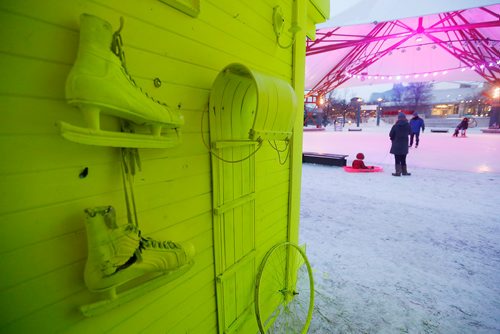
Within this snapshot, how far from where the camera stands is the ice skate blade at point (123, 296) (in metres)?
0.86

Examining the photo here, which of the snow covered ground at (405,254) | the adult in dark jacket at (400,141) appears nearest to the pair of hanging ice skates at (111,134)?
the snow covered ground at (405,254)

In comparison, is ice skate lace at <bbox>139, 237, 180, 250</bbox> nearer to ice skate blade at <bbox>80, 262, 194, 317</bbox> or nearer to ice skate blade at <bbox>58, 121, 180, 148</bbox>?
ice skate blade at <bbox>80, 262, 194, 317</bbox>

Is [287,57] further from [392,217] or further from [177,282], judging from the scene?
[392,217]

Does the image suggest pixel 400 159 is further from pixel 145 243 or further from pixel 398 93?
pixel 398 93

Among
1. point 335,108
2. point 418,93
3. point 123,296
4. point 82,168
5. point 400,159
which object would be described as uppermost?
point 418,93

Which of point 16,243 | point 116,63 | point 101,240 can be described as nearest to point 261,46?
point 116,63

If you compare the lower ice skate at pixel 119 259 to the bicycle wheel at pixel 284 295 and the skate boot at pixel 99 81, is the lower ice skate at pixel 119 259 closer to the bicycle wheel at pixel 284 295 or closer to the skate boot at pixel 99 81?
the skate boot at pixel 99 81

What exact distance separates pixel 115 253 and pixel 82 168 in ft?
1.12

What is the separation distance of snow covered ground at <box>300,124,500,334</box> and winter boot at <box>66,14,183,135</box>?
2.41 m

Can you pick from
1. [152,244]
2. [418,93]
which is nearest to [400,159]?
[152,244]

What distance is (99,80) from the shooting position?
720 mm

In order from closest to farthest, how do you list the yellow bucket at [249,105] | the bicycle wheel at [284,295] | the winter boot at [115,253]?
the winter boot at [115,253] < the yellow bucket at [249,105] < the bicycle wheel at [284,295]

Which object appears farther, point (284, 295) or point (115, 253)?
point (284, 295)

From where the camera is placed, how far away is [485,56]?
507 inches
